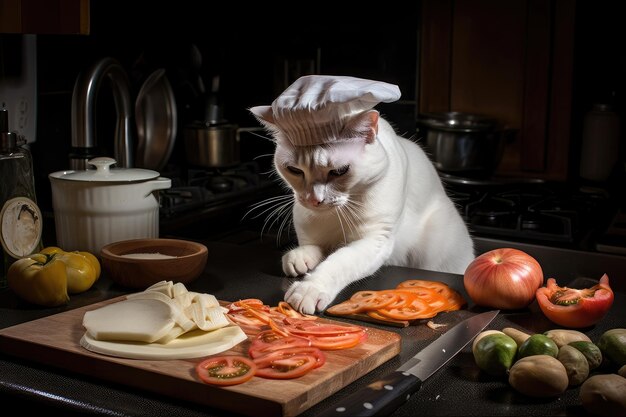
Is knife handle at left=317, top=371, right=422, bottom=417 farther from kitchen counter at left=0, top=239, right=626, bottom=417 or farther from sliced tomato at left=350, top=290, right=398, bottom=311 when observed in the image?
sliced tomato at left=350, top=290, right=398, bottom=311

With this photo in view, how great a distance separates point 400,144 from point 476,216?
2.15 feet

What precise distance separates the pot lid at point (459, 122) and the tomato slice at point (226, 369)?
167cm

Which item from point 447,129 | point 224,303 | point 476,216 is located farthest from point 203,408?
point 447,129

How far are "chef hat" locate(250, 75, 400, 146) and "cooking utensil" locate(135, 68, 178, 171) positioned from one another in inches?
47.7

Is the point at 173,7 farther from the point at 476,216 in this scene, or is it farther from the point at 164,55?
the point at 476,216

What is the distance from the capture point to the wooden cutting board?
1025 millimetres

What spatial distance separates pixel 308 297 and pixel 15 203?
1.98 feet

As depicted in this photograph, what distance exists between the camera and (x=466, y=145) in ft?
8.57

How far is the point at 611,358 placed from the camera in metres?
1.16

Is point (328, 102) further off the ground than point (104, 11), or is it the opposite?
point (104, 11)

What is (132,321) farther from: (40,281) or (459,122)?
(459,122)

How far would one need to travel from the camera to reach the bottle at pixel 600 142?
2.81 meters

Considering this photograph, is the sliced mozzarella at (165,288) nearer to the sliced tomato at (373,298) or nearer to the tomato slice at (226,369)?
the tomato slice at (226,369)

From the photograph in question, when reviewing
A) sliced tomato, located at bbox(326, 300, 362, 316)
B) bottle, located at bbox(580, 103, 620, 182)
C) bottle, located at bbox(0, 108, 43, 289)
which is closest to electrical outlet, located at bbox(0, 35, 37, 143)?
bottle, located at bbox(0, 108, 43, 289)
